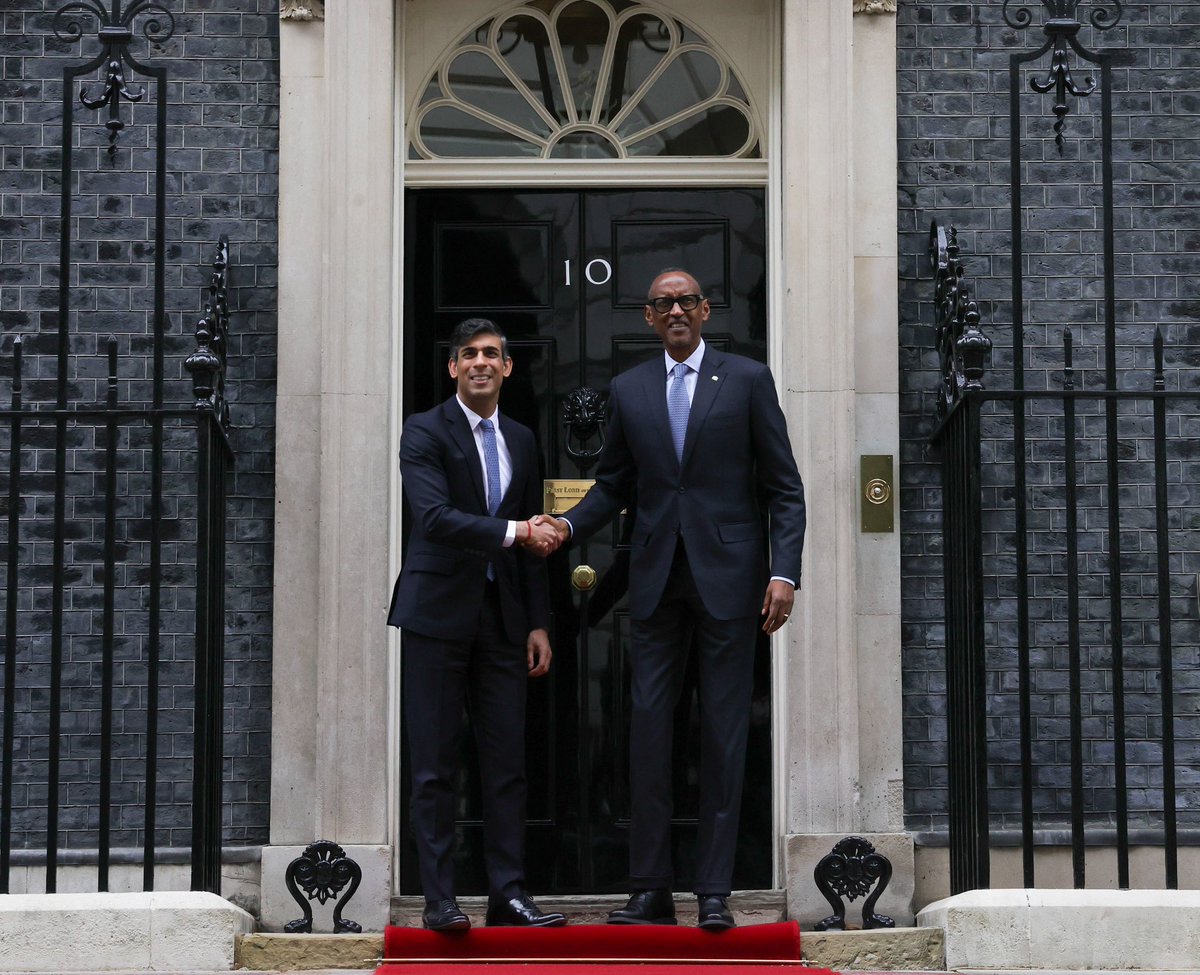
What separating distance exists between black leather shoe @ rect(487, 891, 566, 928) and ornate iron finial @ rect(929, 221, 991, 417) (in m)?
2.28

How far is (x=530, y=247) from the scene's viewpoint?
7.86m

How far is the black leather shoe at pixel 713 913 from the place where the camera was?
6.17 metres

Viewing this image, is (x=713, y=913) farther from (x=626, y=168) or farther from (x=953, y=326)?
(x=626, y=168)

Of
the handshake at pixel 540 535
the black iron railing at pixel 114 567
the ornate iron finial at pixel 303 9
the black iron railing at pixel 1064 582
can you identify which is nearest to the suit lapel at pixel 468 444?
the handshake at pixel 540 535

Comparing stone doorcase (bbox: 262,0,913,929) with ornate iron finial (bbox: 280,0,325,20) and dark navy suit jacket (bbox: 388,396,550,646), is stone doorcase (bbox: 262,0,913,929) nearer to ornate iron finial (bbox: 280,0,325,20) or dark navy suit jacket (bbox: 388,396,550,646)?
Answer: ornate iron finial (bbox: 280,0,325,20)

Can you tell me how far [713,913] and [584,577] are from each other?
5.93 feet

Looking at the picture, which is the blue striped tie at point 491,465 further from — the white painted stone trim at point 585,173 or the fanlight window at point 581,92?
Answer: the fanlight window at point 581,92

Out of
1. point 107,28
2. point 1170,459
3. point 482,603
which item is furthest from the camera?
point 1170,459

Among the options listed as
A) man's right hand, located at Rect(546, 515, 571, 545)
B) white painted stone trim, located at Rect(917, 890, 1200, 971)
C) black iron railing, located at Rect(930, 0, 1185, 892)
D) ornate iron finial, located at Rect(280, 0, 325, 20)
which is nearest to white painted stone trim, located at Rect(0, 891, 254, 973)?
man's right hand, located at Rect(546, 515, 571, 545)

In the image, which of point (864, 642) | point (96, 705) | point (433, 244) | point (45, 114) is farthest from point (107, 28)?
point (864, 642)

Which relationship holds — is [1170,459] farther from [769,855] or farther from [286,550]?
[286,550]

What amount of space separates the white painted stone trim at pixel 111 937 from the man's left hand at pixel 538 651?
1337 millimetres

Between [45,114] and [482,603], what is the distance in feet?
9.62

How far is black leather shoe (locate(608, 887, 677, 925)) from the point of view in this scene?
635 cm
